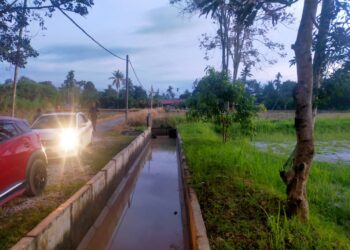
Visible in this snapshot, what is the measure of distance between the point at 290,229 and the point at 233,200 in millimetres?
1759

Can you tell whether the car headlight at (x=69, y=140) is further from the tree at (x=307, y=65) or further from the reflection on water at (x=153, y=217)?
the tree at (x=307, y=65)

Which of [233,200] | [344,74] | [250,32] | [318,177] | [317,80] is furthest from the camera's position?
[250,32]

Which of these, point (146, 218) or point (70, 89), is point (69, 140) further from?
point (70, 89)

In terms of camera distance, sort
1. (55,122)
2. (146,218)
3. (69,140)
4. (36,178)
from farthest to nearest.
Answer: (55,122) < (69,140) < (146,218) < (36,178)

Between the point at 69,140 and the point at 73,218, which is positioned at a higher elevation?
the point at 69,140

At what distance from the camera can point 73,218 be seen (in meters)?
6.29

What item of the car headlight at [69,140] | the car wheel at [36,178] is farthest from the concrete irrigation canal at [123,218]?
the car headlight at [69,140]

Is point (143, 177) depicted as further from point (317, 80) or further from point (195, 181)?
point (317, 80)

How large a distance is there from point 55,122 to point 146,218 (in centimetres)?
551

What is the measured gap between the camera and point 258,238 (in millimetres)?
4996

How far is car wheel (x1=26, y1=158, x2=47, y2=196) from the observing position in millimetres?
7023

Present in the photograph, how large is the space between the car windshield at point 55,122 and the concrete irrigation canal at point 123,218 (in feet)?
6.99

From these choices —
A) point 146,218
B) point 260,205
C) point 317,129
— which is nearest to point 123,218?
point 146,218

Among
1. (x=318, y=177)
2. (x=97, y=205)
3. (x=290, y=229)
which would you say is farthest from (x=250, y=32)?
(x=290, y=229)
